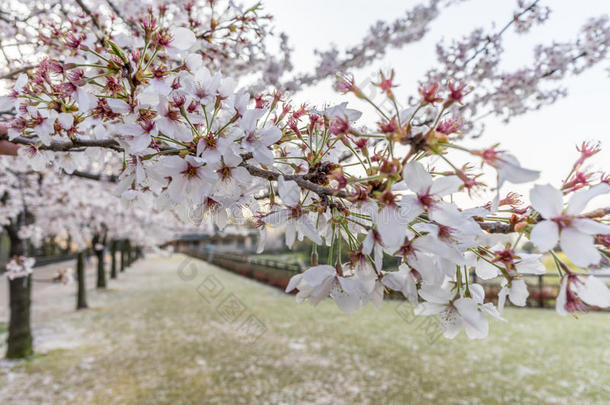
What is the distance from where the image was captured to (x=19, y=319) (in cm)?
562

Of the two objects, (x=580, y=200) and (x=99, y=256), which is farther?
(x=99, y=256)

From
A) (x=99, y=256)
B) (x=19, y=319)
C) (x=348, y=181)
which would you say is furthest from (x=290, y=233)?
(x=99, y=256)

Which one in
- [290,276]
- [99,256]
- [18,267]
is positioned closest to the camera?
[18,267]

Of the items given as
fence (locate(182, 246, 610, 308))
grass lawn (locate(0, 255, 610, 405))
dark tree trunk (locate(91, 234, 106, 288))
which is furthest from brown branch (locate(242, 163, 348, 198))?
dark tree trunk (locate(91, 234, 106, 288))

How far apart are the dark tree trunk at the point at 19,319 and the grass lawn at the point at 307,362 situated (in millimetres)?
273

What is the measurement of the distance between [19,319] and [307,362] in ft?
15.3

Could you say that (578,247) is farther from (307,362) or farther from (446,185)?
(307,362)

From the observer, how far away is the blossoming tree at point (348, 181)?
0.65m

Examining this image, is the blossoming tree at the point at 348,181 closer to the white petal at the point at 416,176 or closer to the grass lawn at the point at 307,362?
the white petal at the point at 416,176

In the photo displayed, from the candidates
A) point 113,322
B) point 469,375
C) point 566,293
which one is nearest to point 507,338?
point 469,375

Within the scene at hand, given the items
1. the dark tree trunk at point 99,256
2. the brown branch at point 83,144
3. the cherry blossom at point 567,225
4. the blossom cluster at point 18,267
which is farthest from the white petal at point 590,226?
the dark tree trunk at point 99,256

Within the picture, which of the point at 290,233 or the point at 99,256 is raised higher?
the point at 290,233

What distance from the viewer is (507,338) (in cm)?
615

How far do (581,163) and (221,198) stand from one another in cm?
82
